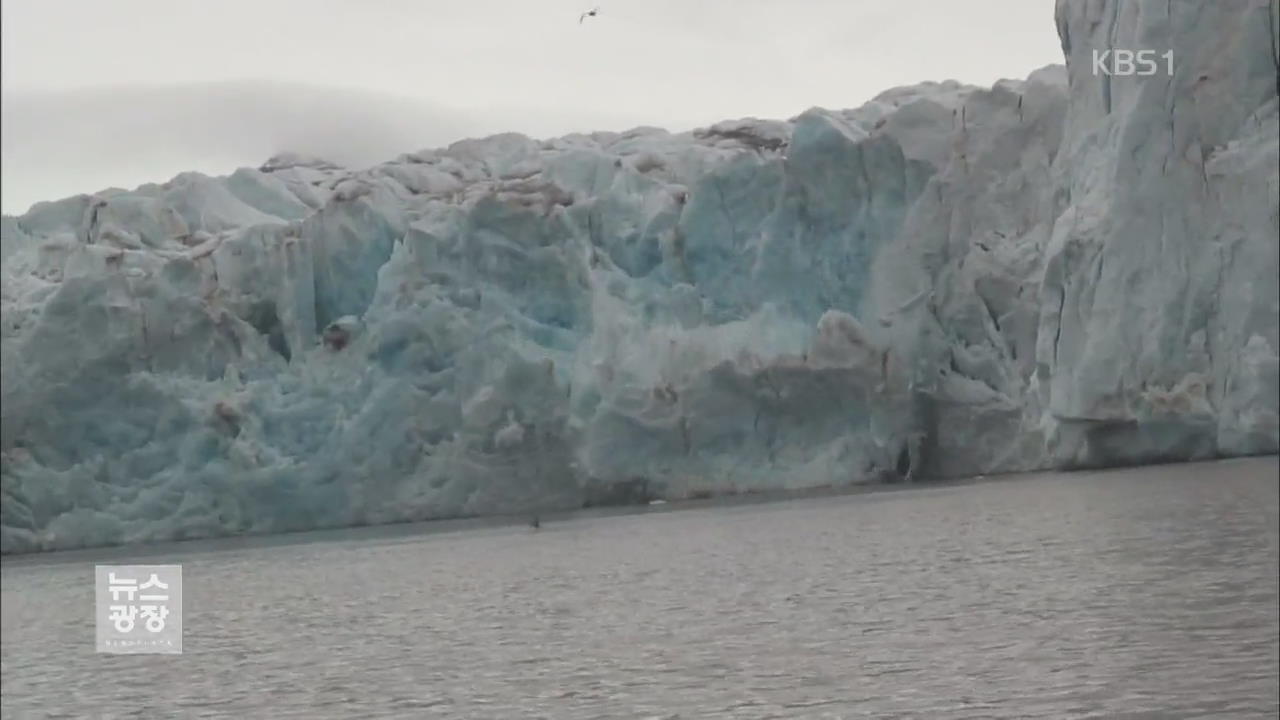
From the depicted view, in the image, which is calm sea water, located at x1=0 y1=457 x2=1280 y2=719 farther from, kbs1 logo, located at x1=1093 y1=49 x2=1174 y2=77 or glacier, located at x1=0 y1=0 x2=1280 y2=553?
kbs1 logo, located at x1=1093 y1=49 x2=1174 y2=77

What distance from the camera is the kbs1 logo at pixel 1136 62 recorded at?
18.7 metres

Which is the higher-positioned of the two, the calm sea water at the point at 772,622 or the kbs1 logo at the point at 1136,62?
the kbs1 logo at the point at 1136,62

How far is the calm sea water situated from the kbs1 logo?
4471 mm

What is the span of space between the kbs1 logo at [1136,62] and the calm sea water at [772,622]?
4.47 m

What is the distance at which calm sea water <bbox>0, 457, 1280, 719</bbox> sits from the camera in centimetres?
780

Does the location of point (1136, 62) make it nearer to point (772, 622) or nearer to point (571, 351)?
point (571, 351)

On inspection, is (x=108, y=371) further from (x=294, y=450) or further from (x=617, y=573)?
(x=617, y=573)

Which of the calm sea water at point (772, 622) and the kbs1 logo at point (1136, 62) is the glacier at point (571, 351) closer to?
the kbs1 logo at point (1136, 62)

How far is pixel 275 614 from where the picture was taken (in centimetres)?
1488

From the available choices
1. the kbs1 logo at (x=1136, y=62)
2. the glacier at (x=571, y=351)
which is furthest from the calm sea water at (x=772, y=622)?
the kbs1 logo at (x=1136, y=62)

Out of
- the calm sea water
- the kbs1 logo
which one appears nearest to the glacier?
the kbs1 logo

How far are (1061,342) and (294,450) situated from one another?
10.4m

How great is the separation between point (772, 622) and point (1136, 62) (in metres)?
10.7

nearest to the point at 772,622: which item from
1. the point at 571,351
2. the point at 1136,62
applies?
the point at 1136,62
